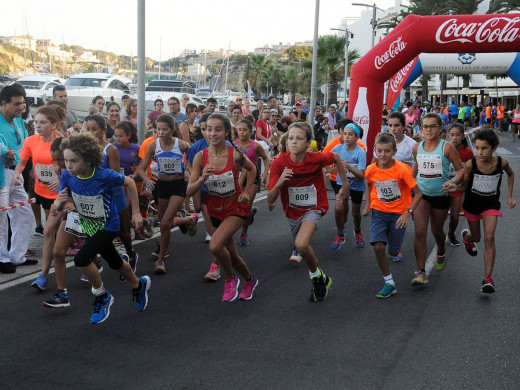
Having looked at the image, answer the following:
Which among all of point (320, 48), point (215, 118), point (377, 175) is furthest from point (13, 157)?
point (320, 48)

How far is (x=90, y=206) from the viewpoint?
210 inches

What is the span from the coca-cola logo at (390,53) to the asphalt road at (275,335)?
7774 mm

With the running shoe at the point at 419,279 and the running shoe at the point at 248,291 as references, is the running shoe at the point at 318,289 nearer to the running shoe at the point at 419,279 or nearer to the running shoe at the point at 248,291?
the running shoe at the point at 248,291

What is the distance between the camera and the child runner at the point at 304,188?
5969 millimetres

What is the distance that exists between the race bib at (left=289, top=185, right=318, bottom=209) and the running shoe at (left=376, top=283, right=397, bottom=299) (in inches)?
42.9

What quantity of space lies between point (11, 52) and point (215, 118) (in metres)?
202

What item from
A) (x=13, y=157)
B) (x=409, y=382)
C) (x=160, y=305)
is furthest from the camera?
(x=13, y=157)

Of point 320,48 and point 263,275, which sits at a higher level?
point 320,48

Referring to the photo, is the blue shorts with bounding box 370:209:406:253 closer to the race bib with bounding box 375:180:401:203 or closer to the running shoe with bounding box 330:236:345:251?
the race bib with bounding box 375:180:401:203

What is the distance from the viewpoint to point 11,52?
188875mm

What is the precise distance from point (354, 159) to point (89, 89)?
788 inches

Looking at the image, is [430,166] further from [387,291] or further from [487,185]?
[387,291]

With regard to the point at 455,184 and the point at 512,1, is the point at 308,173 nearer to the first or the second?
the point at 455,184

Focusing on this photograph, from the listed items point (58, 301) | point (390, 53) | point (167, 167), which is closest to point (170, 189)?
point (167, 167)
